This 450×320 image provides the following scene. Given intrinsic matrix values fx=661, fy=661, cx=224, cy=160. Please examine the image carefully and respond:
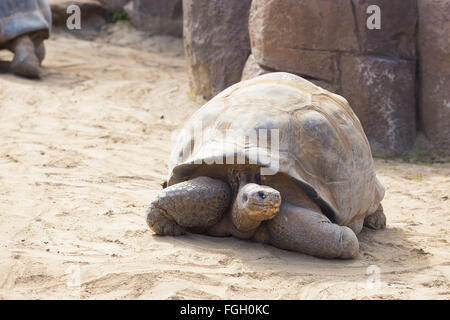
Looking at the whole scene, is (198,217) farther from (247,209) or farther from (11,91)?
(11,91)

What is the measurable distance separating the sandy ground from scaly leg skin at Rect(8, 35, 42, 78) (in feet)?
1.31

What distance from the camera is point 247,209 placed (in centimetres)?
319

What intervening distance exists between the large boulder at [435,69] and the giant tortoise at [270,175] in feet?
8.56

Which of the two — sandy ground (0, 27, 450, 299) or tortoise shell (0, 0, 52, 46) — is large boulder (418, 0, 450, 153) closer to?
sandy ground (0, 27, 450, 299)

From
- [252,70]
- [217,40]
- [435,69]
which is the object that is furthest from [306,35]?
[217,40]

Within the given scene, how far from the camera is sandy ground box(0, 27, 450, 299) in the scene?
9.44ft

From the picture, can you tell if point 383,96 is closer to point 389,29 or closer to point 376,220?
point 389,29

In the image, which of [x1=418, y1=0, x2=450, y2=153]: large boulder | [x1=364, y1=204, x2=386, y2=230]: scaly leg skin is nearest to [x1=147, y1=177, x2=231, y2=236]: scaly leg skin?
[x1=364, y1=204, x2=386, y2=230]: scaly leg skin

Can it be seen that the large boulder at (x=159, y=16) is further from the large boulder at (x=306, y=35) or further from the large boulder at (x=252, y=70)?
the large boulder at (x=306, y=35)

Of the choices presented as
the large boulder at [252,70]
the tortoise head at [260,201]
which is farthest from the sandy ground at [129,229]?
the large boulder at [252,70]

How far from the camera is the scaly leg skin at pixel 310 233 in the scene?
3.34 m

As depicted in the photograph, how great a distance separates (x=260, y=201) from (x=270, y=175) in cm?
33

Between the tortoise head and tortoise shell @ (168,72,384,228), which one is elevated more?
tortoise shell @ (168,72,384,228)

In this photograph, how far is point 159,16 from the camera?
10930mm
